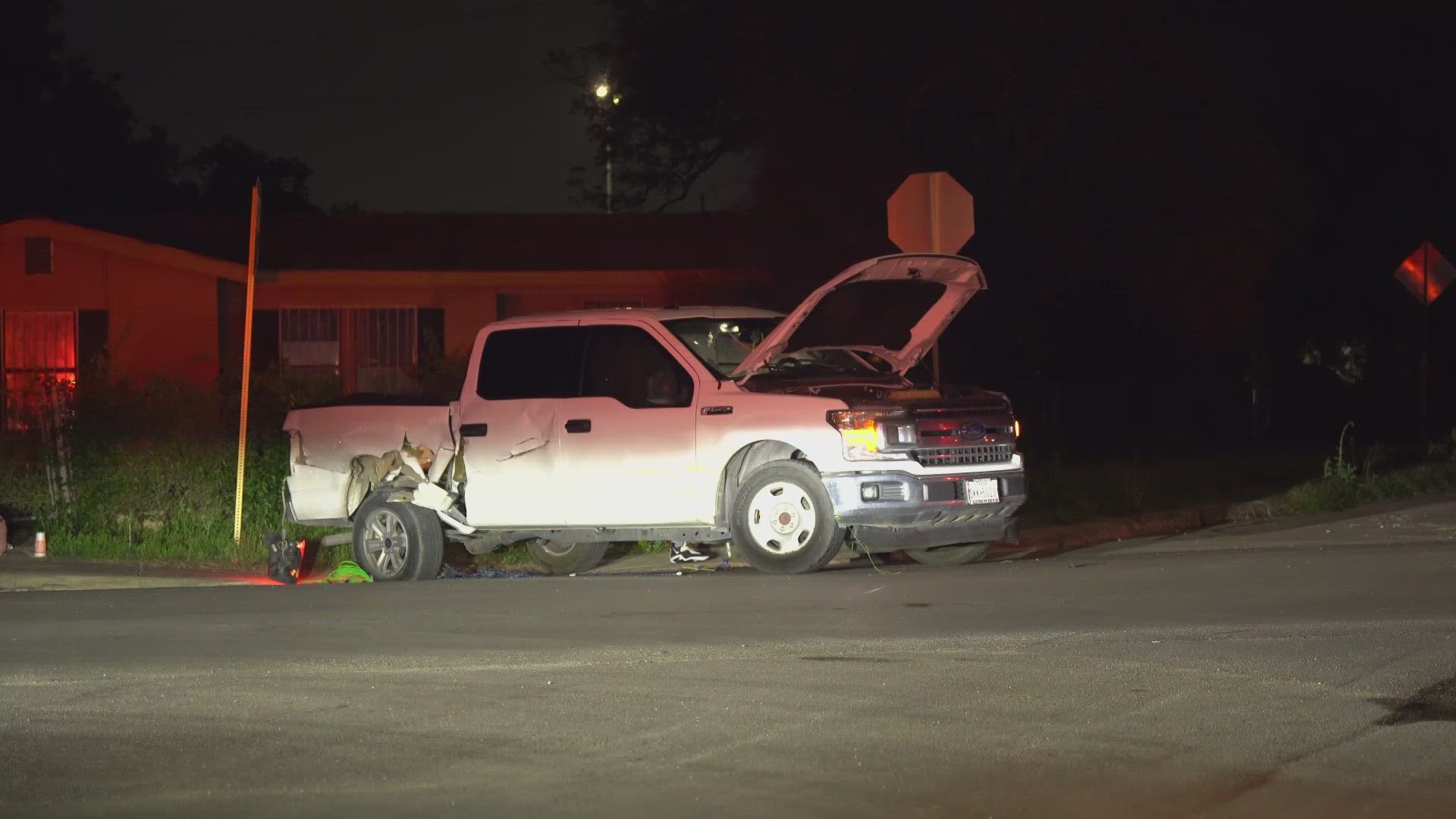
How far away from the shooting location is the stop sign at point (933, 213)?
55.6 ft

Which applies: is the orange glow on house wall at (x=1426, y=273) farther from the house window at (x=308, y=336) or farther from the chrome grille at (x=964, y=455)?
the house window at (x=308, y=336)

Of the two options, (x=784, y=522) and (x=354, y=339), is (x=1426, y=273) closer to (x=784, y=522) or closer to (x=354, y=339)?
(x=784, y=522)

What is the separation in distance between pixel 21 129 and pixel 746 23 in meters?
34.7

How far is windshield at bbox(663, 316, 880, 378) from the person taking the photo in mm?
13383

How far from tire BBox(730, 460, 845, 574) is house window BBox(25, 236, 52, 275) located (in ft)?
61.4

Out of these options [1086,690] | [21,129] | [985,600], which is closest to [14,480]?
[985,600]

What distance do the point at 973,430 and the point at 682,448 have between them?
204 centimetres

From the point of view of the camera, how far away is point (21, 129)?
54812mm

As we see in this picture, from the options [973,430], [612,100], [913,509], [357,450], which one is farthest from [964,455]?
[612,100]

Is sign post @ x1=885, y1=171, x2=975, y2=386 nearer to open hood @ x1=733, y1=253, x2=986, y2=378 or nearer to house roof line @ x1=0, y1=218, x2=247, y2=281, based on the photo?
open hood @ x1=733, y1=253, x2=986, y2=378

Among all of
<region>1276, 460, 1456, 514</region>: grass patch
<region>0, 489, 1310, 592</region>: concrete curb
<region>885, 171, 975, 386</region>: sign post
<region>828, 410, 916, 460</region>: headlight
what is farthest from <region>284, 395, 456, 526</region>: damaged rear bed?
<region>1276, 460, 1456, 514</region>: grass patch

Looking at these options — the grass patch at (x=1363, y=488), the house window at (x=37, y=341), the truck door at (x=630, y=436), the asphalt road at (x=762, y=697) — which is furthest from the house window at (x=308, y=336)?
the asphalt road at (x=762, y=697)

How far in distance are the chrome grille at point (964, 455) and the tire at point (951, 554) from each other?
97 cm

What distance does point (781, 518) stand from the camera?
41.6ft
